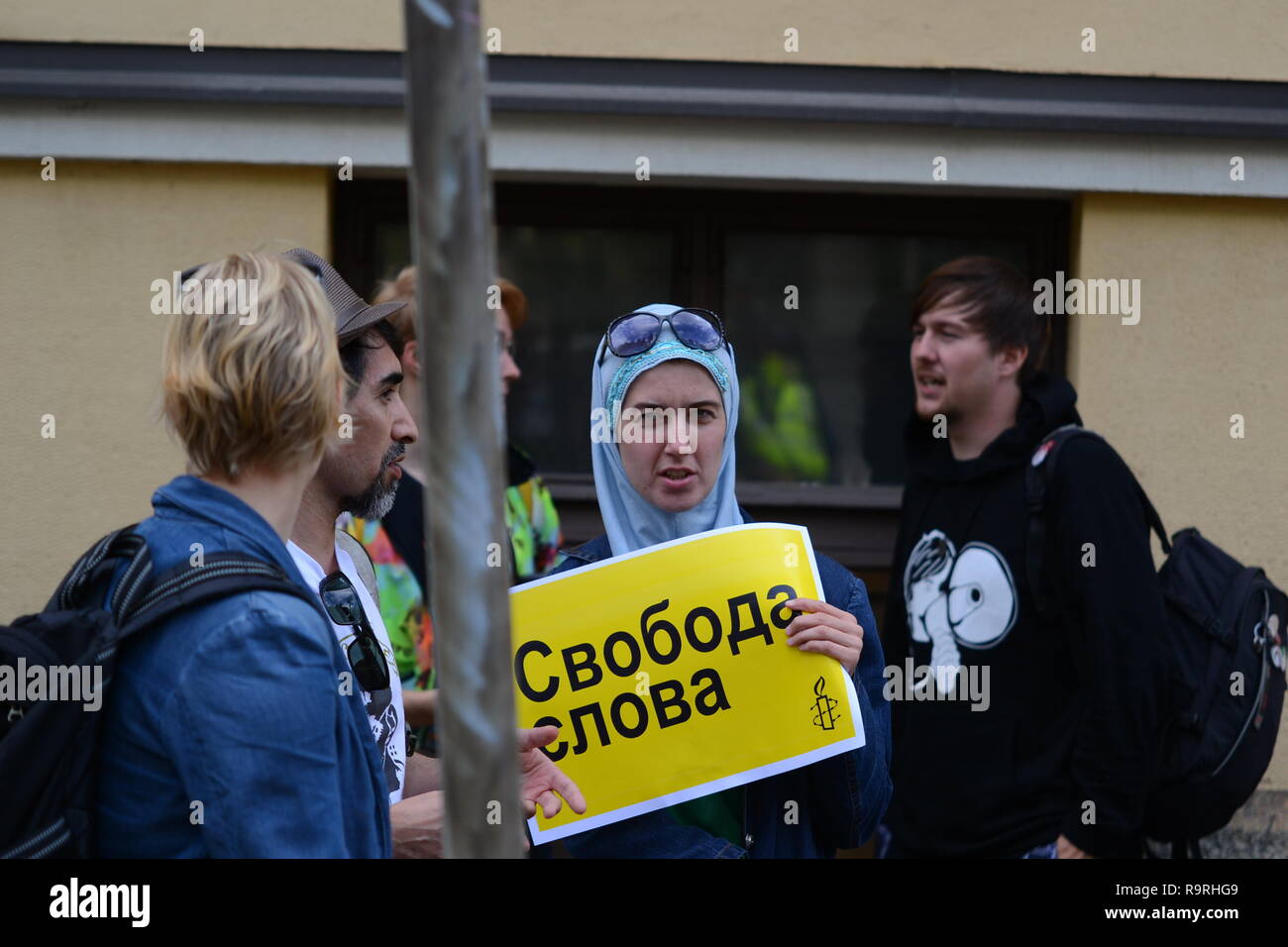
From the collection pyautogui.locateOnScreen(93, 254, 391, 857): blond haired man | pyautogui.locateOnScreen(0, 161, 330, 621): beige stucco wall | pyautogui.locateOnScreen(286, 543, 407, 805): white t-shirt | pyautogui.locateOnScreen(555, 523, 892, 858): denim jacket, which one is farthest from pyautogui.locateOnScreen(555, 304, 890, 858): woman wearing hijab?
pyautogui.locateOnScreen(0, 161, 330, 621): beige stucco wall

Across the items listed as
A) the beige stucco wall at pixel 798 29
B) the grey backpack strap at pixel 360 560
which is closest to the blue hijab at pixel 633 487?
the grey backpack strap at pixel 360 560

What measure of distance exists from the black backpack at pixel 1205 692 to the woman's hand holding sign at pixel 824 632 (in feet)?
3.92

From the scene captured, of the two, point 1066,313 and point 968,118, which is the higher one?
point 968,118

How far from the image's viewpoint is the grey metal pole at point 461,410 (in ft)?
4.67

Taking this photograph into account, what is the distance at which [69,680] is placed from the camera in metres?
1.90

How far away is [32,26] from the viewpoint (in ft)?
17.0

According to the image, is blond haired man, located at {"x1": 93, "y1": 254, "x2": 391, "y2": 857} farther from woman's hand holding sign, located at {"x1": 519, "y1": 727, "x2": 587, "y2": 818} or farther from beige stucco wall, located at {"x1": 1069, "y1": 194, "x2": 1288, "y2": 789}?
beige stucco wall, located at {"x1": 1069, "y1": 194, "x2": 1288, "y2": 789}

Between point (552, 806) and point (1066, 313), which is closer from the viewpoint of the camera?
point (552, 806)

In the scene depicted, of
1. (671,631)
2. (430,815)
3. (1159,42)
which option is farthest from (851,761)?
(1159,42)

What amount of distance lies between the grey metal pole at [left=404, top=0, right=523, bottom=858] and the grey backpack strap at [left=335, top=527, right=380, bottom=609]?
1539mm

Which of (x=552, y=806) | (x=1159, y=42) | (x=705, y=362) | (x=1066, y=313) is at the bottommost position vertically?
(x=552, y=806)
